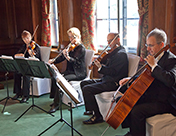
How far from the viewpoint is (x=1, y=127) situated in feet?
10.5

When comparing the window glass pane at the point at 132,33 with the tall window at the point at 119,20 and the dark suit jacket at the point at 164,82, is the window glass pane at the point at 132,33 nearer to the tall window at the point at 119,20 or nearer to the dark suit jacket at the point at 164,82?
the tall window at the point at 119,20

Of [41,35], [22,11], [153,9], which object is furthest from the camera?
[22,11]

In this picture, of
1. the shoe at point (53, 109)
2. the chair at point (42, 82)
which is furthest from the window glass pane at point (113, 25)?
the shoe at point (53, 109)

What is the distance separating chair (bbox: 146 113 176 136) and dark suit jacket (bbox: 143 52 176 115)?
14 cm

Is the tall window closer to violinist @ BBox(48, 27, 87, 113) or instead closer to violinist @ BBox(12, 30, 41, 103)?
violinist @ BBox(48, 27, 87, 113)

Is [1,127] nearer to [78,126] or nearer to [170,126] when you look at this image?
[78,126]

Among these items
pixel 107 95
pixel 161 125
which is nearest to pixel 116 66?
pixel 107 95

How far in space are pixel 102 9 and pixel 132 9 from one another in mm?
695

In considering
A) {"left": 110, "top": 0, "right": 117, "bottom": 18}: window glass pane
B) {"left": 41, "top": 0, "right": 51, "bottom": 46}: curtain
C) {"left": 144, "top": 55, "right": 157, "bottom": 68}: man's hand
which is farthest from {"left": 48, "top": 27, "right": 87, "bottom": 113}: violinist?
{"left": 41, "top": 0, "right": 51, "bottom": 46}: curtain

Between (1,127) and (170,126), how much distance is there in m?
2.18

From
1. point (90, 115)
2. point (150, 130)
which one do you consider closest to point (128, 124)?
point (150, 130)

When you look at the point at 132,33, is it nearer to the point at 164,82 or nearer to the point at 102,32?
the point at 102,32

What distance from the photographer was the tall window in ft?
13.6

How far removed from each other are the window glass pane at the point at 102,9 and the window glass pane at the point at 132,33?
58cm
